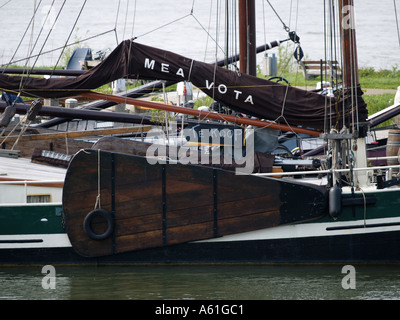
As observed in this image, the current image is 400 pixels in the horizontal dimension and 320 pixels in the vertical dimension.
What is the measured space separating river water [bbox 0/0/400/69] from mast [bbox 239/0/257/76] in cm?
2253

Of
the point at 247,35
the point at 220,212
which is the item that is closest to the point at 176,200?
the point at 220,212

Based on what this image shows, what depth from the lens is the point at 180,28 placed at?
5353 cm

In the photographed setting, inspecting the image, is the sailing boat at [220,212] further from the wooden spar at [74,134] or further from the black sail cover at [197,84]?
the wooden spar at [74,134]

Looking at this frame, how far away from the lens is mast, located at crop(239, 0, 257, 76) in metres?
17.2

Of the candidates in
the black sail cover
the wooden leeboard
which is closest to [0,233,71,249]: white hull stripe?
the wooden leeboard

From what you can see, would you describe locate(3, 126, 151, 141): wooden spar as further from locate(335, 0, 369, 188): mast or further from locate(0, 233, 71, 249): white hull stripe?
locate(335, 0, 369, 188): mast

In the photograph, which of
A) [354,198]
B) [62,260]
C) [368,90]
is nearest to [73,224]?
[62,260]

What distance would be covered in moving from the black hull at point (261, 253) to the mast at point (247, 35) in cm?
605

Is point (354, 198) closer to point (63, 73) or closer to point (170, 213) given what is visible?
point (170, 213)

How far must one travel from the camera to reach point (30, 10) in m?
60.2

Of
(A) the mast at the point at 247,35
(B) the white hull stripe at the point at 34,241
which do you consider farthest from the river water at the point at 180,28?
(B) the white hull stripe at the point at 34,241

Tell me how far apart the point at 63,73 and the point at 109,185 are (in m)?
5.84

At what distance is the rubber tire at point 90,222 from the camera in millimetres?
12508

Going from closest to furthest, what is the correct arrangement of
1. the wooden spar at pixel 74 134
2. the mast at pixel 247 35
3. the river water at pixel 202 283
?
the river water at pixel 202 283 → the wooden spar at pixel 74 134 → the mast at pixel 247 35
